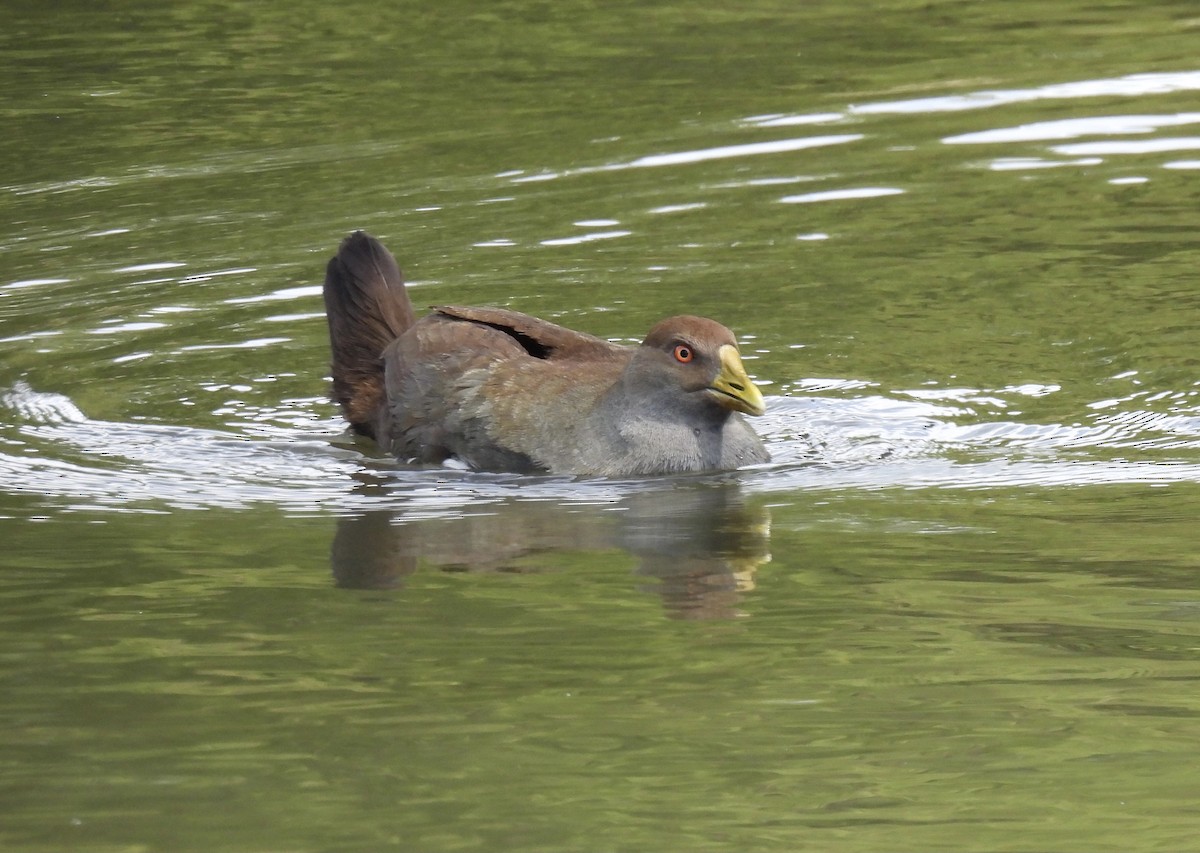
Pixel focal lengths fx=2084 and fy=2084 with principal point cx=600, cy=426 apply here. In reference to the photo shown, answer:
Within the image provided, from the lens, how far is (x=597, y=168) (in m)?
13.5

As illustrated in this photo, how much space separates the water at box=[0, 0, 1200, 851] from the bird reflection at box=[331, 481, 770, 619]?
30 millimetres

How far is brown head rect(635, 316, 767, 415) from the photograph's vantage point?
810 cm

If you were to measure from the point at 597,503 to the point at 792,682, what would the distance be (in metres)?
2.34

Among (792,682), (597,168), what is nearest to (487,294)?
(597,168)

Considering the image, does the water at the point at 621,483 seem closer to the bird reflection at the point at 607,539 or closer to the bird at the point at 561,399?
the bird reflection at the point at 607,539

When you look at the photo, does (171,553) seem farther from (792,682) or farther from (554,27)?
(554,27)

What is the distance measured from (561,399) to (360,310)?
1473 millimetres

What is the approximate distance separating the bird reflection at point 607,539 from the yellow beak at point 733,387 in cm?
34

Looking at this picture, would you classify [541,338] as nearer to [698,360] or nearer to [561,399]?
[561,399]

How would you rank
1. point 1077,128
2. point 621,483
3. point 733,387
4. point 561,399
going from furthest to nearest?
point 1077,128, point 561,399, point 621,483, point 733,387

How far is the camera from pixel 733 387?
809 centimetres

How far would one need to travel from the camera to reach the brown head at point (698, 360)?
8102 millimetres

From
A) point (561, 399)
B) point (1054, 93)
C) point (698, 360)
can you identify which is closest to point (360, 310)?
point (561, 399)

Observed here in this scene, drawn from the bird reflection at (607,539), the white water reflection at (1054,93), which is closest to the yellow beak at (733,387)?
the bird reflection at (607,539)
